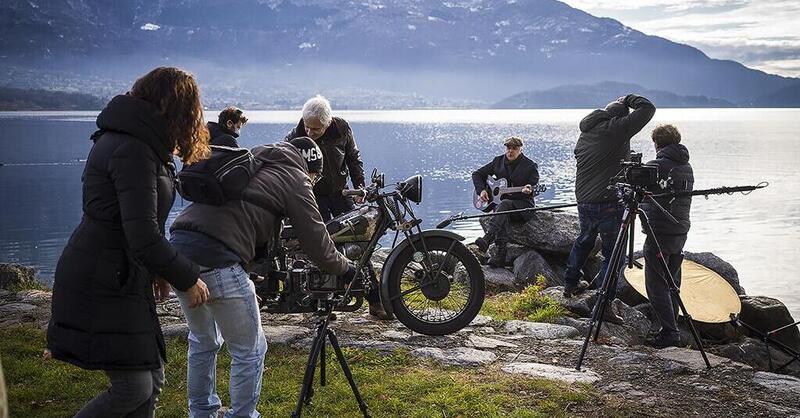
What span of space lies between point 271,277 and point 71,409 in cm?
207

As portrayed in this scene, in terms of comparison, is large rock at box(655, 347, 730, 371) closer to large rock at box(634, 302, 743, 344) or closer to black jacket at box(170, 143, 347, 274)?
large rock at box(634, 302, 743, 344)

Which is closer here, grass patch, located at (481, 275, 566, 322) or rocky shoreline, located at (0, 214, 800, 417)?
rocky shoreline, located at (0, 214, 800, 417)

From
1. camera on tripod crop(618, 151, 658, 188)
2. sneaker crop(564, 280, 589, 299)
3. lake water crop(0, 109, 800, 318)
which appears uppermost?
camera on tripod crop(618, 151, 658, 188)

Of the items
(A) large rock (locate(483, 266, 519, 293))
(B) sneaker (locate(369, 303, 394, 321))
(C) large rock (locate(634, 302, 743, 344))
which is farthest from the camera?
(A) large rock (locate(483, 266, 519, 293))

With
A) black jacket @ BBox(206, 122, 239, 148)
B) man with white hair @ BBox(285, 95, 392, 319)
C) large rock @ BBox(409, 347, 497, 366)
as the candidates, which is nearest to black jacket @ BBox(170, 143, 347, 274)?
large rock @ BBox(409, 347, 497, 366)

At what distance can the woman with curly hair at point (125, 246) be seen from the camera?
134 inches

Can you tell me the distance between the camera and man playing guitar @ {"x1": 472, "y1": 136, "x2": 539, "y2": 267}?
42.1 feet

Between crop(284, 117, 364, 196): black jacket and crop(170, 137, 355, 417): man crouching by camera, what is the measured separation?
159 inches

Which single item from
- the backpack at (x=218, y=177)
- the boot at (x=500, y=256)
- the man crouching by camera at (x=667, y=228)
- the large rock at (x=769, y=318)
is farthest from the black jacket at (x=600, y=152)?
the backpack at (x=218, y=177)

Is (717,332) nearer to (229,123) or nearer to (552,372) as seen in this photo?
(552,372)

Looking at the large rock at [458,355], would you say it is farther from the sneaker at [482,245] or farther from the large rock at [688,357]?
the sneaker at [482,245]

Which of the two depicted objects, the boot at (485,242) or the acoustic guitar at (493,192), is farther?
the boot at (485,242)

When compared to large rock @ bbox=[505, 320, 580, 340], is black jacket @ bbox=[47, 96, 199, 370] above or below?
above

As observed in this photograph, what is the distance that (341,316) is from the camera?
8.77 metres
